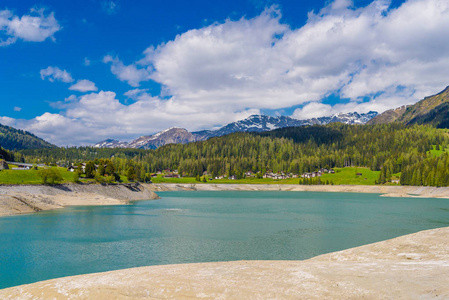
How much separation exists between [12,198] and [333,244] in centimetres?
6827

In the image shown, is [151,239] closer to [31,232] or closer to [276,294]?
[31,232]

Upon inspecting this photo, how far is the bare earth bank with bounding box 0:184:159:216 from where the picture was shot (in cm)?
6886

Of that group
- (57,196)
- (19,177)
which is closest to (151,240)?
(57,196)

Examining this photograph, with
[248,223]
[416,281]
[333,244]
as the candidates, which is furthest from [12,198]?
[416,281]

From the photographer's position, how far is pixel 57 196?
86.2m

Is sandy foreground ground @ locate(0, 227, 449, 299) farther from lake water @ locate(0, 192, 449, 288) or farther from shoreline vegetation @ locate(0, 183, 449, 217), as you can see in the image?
shoreline vegetation @ locate(0, 183, 449, 217)

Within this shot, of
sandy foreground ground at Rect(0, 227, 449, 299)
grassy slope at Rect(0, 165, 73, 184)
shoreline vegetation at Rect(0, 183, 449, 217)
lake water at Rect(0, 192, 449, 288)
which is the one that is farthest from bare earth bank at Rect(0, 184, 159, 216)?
sandy foreground ground at Rect(0, 227, 449, 299)

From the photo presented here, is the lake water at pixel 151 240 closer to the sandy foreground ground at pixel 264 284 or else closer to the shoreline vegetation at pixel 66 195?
the shoreline vegetation at pixel 66 195

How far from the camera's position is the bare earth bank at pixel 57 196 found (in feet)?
226

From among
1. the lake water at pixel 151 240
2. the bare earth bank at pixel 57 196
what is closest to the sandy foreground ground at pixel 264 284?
the lake water at pixel 151 240

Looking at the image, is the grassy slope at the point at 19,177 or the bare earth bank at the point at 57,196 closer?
the bare earth bank at the point at 57,196

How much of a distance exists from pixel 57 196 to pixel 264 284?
86016 mm

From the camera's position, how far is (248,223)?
60.3 metres

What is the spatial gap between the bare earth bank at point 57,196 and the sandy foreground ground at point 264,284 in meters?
60.4
